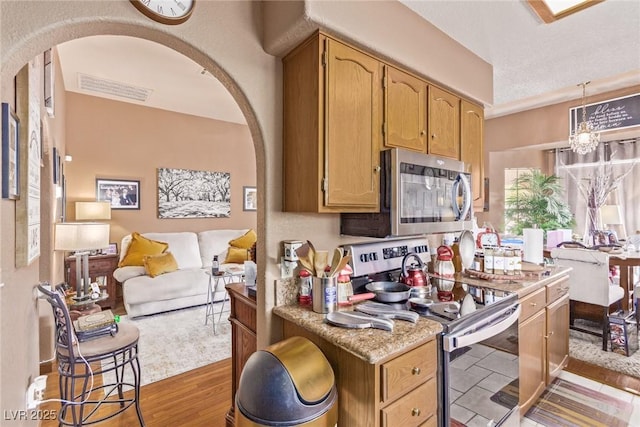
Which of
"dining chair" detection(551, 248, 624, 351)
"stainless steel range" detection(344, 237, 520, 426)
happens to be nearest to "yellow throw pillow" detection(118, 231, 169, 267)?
"stainless steel range" detection(344, 237, 520, 426)

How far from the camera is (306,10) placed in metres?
1.38

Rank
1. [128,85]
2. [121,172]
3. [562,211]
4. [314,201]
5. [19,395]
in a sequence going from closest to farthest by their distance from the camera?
[19,395] < [314,201] < [128,85] < [121,172] < [562,211]

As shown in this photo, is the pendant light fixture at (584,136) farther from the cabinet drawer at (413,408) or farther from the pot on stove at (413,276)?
the cabinet drawer at (413,408)

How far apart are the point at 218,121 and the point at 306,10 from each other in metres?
4.77

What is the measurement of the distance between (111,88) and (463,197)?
4.58 metres

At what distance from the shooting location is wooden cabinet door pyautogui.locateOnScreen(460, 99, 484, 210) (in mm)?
2342

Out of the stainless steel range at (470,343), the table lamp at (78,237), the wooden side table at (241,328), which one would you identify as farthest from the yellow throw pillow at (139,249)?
the stainless steel range at (470,343)

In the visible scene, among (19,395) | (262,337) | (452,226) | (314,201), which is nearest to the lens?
(19,395)

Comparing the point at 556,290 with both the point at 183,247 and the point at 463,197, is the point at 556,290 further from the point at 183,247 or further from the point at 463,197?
the point at 183,247

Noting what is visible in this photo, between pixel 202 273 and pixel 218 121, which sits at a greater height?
pixel 218 121

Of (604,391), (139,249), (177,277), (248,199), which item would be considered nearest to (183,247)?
(139,249)

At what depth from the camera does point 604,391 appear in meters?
2.35

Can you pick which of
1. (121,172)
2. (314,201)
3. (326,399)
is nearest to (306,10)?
(314,201)

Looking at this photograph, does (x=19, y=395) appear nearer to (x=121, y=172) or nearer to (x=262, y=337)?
(x=262, y=337)
